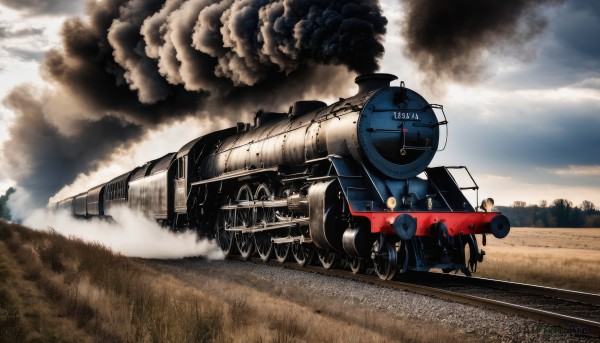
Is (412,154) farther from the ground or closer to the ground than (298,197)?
farther from the ground

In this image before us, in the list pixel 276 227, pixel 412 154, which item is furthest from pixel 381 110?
pixel 276 227

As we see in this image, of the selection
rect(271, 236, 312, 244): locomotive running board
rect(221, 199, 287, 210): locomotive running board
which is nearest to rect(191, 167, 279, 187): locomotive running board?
rect(221, 199, 287, 210): locomotive running board

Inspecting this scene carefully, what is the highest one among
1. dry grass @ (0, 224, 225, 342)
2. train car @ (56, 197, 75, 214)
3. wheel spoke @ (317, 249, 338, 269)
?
train car @ (56, 197, 75, 214)

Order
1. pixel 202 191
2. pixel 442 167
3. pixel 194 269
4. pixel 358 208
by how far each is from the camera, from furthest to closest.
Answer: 1. pixel 202 191
2. pixel 194 269
3. pixel 442 167
4. pixel 358 208

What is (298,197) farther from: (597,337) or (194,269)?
(597,337)

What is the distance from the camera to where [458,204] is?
35.4ft

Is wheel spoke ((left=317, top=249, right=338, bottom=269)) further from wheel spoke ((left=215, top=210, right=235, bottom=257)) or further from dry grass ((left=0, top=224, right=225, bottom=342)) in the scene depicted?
wheel spoke ((left=215, top=210, right=235, bottom=257))

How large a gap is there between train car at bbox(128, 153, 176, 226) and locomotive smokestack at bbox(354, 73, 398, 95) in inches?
361

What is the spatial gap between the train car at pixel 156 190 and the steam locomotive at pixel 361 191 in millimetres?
4445

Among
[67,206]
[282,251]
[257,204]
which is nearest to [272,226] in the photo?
[282,251]

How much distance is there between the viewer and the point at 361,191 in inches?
400

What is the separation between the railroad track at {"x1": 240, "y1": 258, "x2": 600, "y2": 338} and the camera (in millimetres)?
6309

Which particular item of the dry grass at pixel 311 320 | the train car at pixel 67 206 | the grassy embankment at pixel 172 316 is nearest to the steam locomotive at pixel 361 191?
the dry grass at pixel 311 320

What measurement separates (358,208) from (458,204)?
2.26 m
